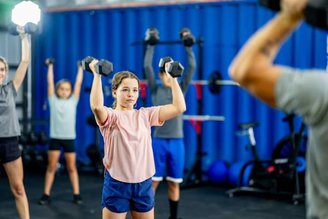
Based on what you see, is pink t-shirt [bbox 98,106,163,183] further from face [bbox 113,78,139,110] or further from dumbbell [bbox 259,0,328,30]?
dumbbell [bbox 259,0,328,30]

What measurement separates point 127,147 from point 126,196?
0.84 feet

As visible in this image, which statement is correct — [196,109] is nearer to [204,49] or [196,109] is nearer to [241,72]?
[204,49]

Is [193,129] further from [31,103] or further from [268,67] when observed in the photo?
[268,67]

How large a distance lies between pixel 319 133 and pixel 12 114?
2879mm

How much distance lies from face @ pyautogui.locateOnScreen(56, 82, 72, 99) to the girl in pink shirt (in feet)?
8.31

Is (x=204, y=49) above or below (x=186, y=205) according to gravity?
above

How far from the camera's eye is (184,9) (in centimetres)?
696

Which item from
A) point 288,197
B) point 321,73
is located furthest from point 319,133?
point 288,197

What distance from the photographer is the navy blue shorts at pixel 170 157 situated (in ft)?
14.9

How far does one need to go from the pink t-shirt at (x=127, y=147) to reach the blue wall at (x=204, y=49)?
374cm

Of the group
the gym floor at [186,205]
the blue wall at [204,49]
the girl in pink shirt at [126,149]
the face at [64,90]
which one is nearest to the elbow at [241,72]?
the girl in pink shirt at [126,149]

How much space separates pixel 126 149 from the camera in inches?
114

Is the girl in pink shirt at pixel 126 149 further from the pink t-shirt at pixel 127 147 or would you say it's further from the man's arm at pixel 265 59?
the man's arm at pixel 265 59


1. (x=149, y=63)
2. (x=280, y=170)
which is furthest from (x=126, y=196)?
(x=280, y=170)
